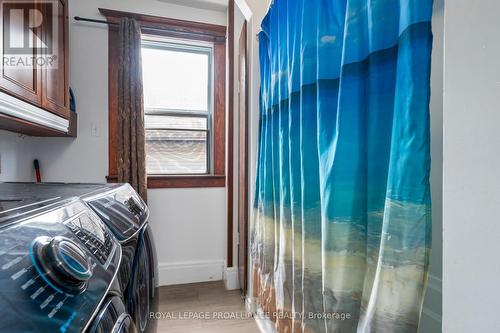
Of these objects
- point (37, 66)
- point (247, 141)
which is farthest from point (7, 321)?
point (247, 141)

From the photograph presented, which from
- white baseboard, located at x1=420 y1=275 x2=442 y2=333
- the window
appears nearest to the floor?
the window

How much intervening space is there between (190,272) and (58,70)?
175 cm

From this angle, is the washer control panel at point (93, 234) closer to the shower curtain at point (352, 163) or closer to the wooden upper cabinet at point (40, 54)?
the shower curtain at point (352, 163)

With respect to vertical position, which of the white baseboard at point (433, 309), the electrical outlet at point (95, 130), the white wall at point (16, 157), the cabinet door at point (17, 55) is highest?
the cabinet door at point (17, 55)

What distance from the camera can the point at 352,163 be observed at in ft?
2.24

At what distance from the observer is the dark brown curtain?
1914 mm

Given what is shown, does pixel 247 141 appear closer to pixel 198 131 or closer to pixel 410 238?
pixel 198 131

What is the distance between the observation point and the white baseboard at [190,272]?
2104 millimetres

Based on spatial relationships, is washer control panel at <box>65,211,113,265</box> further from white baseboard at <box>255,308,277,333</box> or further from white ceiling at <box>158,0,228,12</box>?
white ceiling at <box>158,0,228,12</box>

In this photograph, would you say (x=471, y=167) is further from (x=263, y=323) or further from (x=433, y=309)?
(x=263, y=323)

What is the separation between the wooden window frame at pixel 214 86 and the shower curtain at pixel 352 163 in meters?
1.15

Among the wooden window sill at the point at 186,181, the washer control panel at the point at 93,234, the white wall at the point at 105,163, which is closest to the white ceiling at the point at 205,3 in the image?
the white wall at the point at 105,163

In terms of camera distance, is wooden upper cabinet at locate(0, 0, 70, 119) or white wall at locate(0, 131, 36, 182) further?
white wall at locate(0, 131, 36, 182)

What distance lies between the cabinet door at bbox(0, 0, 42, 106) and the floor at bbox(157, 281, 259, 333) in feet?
4.82
